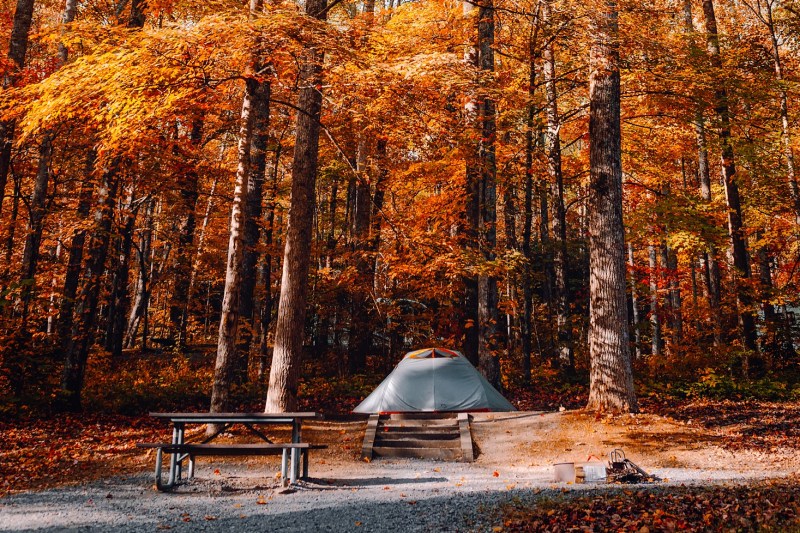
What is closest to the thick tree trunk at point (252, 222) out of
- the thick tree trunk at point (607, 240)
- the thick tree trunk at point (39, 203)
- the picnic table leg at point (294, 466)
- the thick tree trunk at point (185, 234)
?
the thick tree trunk at point (185, 234)

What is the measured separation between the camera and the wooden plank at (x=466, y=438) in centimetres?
869

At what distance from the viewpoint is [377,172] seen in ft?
55.5

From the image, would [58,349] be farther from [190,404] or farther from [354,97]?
[354,97]

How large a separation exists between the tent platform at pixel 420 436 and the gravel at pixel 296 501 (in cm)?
109

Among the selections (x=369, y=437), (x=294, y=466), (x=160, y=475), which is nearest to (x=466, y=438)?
(x=369, y=437)

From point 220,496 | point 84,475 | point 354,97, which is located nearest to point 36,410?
point 84,475

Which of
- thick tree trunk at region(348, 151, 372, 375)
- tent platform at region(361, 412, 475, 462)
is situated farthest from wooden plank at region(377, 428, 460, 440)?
thick tree trunk at region(348, 151, 372, 375)

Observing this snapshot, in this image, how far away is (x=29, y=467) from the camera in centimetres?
750

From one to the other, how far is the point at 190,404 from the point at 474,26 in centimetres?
1235

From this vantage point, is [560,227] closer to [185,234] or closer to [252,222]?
[252,222]

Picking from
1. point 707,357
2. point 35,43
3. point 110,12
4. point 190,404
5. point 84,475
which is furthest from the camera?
point 35,43

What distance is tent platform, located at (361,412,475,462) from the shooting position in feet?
29.6

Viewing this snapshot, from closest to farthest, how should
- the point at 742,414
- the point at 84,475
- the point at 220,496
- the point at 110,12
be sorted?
the point at 220,496 → the point at 84,475 → the point at 742,414 → the point at 110,12

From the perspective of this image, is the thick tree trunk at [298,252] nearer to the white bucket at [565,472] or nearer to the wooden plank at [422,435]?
the wooden plank at [422,435]
